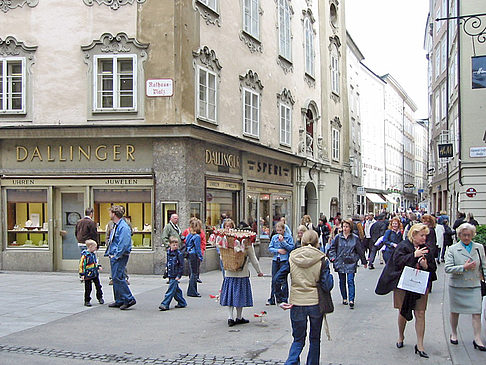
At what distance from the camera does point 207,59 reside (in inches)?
722

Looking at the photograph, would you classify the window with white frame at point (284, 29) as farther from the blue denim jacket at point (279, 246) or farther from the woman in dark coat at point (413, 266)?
the woman in dark coat at point (413, 266)

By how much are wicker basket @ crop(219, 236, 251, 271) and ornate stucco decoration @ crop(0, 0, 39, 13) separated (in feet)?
37.8

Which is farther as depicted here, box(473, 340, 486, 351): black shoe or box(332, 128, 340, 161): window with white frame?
box(332, 128, 340, 161): window with white frame

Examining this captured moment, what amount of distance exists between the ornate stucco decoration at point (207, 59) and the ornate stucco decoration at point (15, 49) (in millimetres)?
4820

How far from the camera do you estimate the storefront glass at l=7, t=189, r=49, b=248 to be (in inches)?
691

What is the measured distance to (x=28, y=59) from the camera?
1731 centimetres

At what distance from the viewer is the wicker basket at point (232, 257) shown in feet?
31.5

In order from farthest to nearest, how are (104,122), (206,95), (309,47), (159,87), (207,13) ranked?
(309,47) → (207,13) → (206,95) → (104,122) → (159,87)

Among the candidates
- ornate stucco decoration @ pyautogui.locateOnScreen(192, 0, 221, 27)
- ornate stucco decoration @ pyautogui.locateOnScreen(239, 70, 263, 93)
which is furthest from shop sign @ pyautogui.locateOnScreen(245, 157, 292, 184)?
ornate stucco decoration @ pyautogui.locateOnScreen(192, 0, 221, 27)

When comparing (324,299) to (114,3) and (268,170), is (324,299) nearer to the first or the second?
(114,3)

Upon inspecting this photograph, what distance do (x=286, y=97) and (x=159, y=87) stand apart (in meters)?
10.5

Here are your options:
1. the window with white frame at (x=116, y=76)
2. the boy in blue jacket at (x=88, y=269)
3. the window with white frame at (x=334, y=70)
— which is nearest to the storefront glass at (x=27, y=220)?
the window with white frame at (x=116, y=76)

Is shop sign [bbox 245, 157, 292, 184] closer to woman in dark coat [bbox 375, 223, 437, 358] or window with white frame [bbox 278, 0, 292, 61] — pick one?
window with white frame [bbox 278, 0, 292, 61]

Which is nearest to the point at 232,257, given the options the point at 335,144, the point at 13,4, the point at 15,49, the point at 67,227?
the point at 67,227
